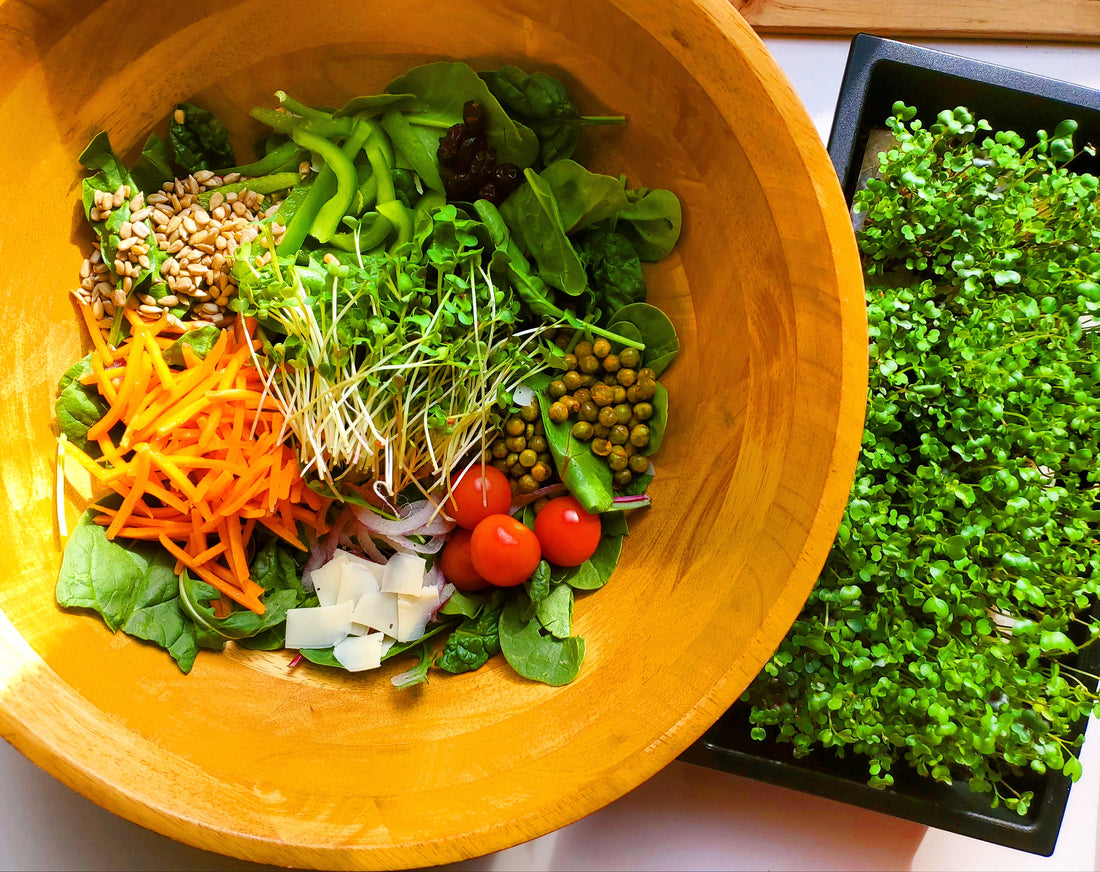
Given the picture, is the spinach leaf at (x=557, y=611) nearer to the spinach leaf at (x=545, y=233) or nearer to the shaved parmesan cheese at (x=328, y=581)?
the shaved parmesan cheese at (x=328, y=581)

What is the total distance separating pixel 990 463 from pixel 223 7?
1732 millimetres

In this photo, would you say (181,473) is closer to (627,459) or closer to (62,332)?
(62,332)

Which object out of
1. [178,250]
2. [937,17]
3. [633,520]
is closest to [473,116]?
[178,250]

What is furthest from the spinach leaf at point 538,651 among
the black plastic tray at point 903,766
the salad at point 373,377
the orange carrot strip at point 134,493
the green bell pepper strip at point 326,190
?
the green bell pepper strip at point 326,190

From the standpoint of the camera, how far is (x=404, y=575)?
5.16ft

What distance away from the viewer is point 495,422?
165cm

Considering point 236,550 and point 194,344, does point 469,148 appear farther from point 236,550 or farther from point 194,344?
point 236,550

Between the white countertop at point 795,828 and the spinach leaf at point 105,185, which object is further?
the white countertop at point 795,828

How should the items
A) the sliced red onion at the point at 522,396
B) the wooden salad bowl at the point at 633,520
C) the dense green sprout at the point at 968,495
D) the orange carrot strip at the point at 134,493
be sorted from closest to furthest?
the wooden salad bowl at the point at 633,520
the dense green sprout at the point at 968,495
the orange carrot strip at the point at 134,493
the sliced red onion at the point at 522,396

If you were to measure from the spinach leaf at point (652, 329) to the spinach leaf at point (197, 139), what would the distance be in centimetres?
91

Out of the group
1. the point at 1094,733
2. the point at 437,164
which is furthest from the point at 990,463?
the point at 437,164

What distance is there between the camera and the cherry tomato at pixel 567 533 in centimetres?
155

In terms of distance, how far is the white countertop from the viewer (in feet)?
6.28

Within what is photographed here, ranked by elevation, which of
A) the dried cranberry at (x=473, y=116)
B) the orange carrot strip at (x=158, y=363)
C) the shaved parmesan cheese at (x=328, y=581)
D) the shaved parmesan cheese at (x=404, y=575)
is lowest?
the shaved parmesan cheese at (x=328, y=581)
